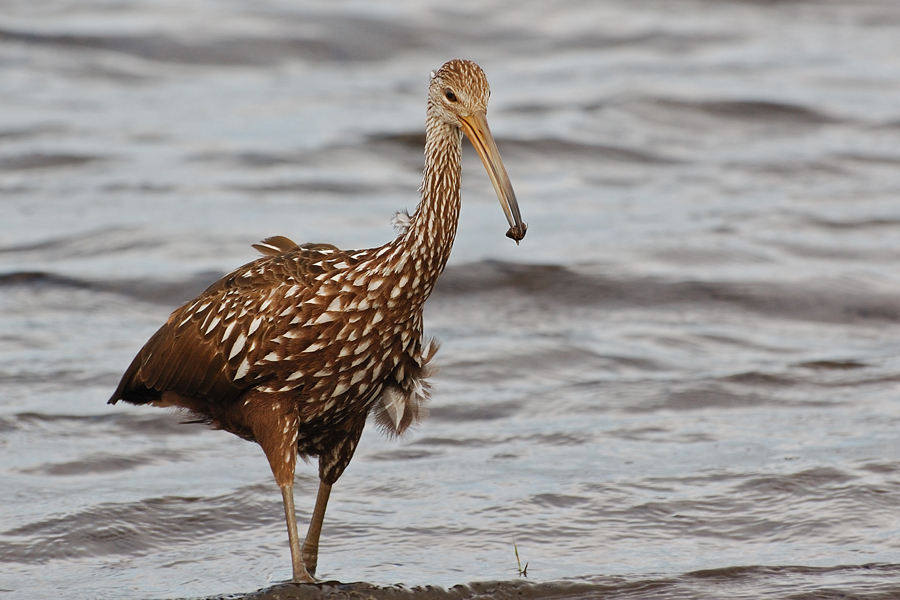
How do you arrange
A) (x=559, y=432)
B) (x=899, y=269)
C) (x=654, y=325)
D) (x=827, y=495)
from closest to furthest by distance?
(x=827, y=495) → (x=559, y=432) → (x=654, y=325) → (x=899, y=269)

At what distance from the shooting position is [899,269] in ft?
40.5

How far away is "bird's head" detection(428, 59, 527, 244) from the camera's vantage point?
570 cm

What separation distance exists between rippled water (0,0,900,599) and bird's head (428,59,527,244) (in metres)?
2.16

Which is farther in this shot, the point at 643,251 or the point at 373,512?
the point at 643,251

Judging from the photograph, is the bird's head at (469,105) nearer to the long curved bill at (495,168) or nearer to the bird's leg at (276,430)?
the long curved bill at (495,168)

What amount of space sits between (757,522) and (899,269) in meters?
5.72

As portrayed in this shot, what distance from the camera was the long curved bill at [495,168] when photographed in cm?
559

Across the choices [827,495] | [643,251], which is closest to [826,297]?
[643,251]

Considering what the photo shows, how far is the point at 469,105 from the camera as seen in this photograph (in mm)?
5773

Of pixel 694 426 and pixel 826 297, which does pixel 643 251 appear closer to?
pixel 826 297

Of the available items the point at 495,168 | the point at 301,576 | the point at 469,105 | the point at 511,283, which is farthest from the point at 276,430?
the point at 511,283

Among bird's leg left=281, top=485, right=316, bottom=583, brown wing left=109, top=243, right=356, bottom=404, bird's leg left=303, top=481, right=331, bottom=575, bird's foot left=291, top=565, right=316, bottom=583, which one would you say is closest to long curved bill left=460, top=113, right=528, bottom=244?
brown wing left=109, top=243, right=356, bottom=404

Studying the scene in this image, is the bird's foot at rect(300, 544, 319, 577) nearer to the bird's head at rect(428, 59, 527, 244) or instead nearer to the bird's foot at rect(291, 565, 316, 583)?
the bird's foot at rect(291, 565, 316, 583)

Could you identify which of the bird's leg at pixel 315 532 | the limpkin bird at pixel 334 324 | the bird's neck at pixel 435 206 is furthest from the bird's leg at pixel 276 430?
the bird's neck at pixel 435 206
